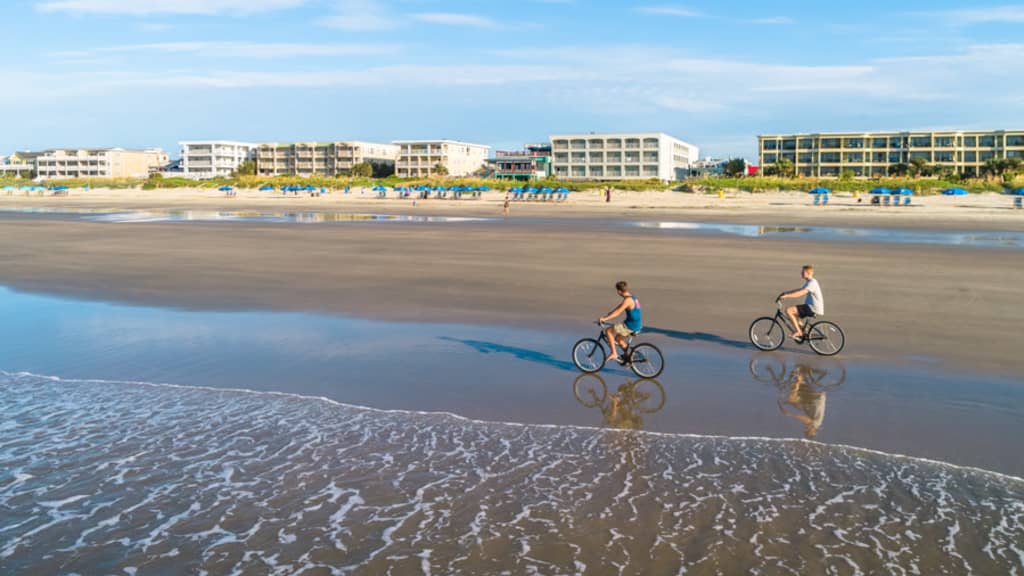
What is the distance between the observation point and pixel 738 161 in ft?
391

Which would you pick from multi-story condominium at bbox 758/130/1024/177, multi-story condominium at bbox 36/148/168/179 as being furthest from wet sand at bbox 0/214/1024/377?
multi-story condominium at bbox 36/148/168/179

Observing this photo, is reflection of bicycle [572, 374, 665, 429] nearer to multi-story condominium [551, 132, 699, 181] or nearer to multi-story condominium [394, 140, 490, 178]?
multi-story condominium [551, 132, 699, 181]

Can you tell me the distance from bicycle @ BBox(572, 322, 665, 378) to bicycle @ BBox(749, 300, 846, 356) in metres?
2.38

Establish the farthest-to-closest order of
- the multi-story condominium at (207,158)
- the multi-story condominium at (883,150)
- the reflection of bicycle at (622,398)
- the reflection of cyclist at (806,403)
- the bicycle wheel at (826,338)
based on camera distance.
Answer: the multi-story condominium at (207,158) → the multi-story condominium at (883,150) → the bicycle wheel at (826,338) → the reflection of bicycle at (622,398) → the reflection of cyclist at (806,403)

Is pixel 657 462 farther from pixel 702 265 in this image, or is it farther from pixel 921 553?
pixel 702 265

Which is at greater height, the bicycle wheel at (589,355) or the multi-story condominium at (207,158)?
the multi-story condominium at (207,158)

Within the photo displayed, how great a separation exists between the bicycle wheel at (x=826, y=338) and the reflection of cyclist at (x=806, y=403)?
1153 mm

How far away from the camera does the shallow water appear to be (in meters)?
6.09

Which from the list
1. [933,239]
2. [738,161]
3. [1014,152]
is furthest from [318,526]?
[1014,152]

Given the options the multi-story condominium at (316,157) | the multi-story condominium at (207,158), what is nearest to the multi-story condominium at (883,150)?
the multi-story condominium at (316,157)

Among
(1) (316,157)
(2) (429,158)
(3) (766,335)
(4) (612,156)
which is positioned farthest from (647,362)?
(1) (316,157)

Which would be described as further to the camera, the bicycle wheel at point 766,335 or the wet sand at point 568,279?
Answer: the wet sand at point 568,279

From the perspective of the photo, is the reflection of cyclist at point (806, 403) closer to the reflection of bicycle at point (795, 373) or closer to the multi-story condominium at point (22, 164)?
the reflection of bicycle at point (795, 373)

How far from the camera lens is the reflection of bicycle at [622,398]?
955cm
